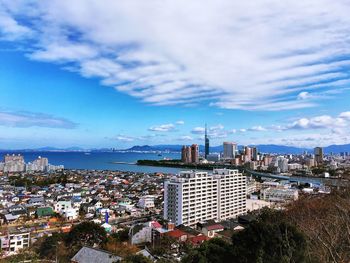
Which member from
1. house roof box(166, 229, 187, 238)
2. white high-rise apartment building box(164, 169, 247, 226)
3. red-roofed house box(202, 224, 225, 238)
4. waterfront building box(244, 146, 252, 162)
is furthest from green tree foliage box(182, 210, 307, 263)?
waterfront building box(244, 146, 252, 162)

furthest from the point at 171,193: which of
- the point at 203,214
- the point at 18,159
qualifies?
the point at 18,159

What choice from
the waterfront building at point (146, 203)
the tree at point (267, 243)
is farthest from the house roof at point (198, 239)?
the waterfront building at point (146, 203)

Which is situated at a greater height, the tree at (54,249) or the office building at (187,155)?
the office building at (187,155)

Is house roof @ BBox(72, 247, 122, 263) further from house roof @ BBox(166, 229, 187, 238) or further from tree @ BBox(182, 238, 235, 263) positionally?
house roof @ BBox(166, 229, 187, 238)

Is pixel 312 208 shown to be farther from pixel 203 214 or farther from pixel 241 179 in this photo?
pixel 241 179

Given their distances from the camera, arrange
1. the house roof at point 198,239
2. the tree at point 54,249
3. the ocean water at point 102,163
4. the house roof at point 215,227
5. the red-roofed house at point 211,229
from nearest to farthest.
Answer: the tree at point 54,249 → the house roof at point 198,239 → the red-roofed house at point 211,229 → the house roof at point 215,227 → the ocean water at point 102,163

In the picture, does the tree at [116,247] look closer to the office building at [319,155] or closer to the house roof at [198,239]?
the house roof at [198,239]

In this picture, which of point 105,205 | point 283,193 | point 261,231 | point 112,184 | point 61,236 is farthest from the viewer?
point 112,184
